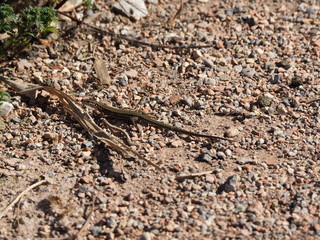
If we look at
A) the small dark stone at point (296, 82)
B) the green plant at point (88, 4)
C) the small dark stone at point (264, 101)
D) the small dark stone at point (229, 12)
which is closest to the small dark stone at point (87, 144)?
the small dark stone at point (264, 101)

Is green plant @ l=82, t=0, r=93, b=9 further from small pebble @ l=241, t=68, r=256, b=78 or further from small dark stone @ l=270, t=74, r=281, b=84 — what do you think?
small dark stone @ l=270, t=74, r=281, b=84

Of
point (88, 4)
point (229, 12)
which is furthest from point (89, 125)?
point (229, 12)

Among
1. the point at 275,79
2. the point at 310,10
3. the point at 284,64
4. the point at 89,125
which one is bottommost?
the point at 89,125

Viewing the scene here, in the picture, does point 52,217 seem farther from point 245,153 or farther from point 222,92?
point 222,92

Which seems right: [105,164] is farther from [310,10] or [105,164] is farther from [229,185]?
[310,10]

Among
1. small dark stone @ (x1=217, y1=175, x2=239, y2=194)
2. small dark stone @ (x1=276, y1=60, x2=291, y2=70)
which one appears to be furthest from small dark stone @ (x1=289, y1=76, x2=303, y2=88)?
small dark stone @ (x1=217, y1=175, x2=239, y2=194)

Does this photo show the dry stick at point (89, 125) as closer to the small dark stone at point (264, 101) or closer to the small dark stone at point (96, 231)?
the small dark stone at point (96, 231)
